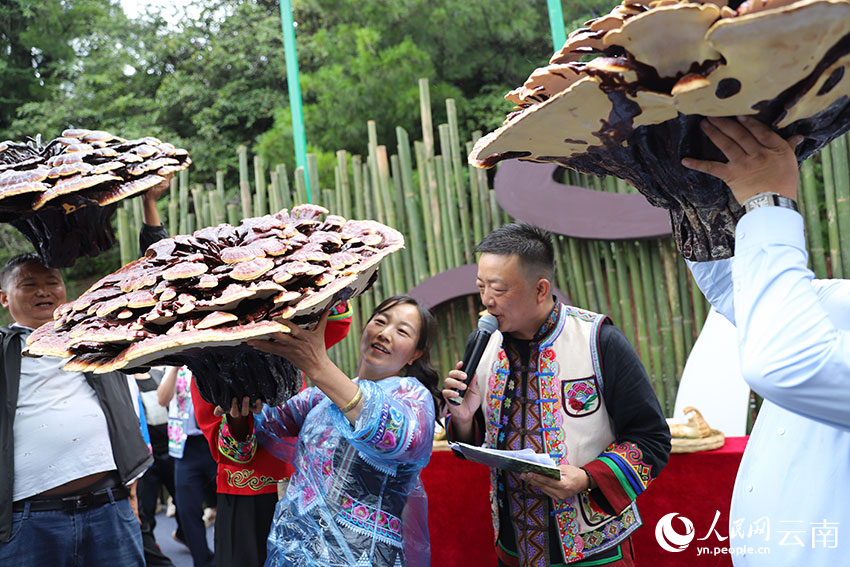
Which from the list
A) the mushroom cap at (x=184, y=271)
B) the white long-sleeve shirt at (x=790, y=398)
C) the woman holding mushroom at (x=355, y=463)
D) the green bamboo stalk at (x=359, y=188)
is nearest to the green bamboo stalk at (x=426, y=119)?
the green bamboo stalk at (x=359, y=188)

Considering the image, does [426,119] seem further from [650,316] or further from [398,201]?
[650,316]

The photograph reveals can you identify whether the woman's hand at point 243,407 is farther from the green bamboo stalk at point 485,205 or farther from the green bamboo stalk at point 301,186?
the green bamboo stalk at point 301,186

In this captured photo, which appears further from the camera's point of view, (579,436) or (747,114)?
(579,436)

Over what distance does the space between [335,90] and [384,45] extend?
1176mm

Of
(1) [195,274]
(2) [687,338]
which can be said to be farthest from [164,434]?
(1) [195,274]

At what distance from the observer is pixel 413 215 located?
511 cm

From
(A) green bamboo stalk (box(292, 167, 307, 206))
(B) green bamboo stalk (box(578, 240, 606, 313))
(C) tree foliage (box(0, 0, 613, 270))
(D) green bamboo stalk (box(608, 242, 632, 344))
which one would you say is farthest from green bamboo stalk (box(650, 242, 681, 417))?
(C) tree foliage (box(0, 0, 613, 270))

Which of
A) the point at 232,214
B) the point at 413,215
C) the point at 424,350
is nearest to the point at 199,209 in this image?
the point at 232,214

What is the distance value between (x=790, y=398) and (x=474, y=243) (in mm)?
4028

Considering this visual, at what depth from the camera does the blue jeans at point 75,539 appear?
217 centimetres

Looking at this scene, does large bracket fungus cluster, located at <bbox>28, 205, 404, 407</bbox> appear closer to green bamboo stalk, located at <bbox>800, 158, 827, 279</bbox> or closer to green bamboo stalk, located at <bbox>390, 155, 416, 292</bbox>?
green bamboo stalk, located at <bbox>800, 158, 827, 279</bbox>

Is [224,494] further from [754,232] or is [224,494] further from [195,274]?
[754,232]

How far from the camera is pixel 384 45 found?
997 cm

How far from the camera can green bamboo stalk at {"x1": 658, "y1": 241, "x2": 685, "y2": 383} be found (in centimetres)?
417
